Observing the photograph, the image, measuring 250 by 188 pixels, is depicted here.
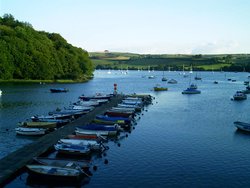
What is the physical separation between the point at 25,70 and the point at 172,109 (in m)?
70.3

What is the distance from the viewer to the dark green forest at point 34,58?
126 metres

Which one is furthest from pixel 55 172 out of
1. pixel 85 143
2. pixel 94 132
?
pixel 94 132

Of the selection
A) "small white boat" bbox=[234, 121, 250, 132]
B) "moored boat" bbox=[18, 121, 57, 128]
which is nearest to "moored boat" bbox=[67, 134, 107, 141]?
"moored boat" bbox=[18, 121, 57, 128]

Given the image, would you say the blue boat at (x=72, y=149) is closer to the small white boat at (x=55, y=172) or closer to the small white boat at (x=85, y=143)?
the small white boat at (x=85, y=143)

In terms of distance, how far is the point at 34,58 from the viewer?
13262 cm

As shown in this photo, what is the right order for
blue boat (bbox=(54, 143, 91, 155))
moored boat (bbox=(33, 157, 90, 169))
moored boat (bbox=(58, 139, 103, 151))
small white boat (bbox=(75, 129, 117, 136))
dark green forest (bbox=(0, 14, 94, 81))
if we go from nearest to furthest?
moored boat (bbox=(33, 157, 90, 169)) → blue boat (bbox=(54, 143, 91, 155)) → moored boat (bbox=(58, 139, 103, 151)) → small white boat (bbox=(75, 129, 117, 136)) → dark green forest (bbox=(0, 14, 94, 81))

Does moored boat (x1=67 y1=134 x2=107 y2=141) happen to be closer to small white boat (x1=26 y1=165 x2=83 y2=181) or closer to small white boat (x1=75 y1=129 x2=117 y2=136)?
small white boat (x1=75 y1=129 x2=117 y2=136)

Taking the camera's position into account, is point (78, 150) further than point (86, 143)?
No

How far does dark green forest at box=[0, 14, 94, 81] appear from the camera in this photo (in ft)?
413

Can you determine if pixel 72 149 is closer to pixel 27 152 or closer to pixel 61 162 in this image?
pixel 27 152

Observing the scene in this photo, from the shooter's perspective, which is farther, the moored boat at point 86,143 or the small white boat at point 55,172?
the moored boat at point 86,143

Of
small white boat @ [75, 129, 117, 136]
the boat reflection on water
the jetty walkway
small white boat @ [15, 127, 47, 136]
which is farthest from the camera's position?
small white boat @ [15, 127, 47, 136]

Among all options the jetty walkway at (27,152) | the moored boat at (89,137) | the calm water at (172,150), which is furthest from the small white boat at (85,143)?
the moored boat at (89,137)

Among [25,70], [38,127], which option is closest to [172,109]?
[38,127]
